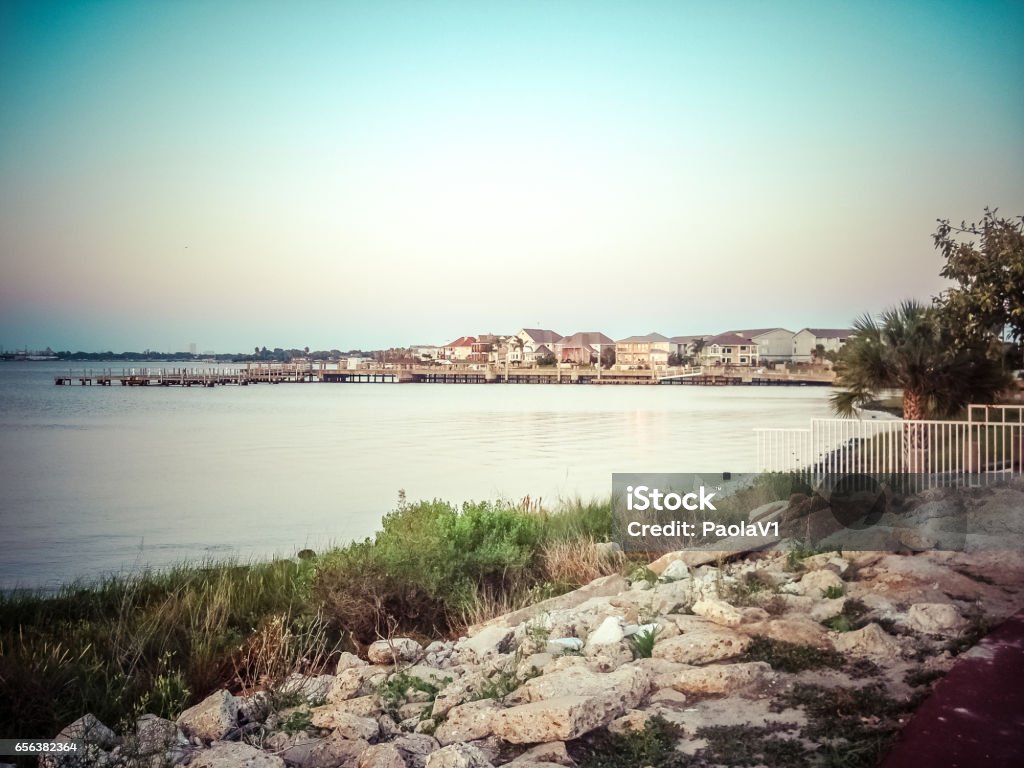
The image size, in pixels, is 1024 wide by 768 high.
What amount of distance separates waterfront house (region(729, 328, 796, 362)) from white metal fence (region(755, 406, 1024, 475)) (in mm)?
13888

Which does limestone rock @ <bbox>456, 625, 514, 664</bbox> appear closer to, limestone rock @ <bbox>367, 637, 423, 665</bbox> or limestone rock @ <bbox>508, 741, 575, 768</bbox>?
limestone rock @ <bbox>367, 637, 423, 665</bbox>

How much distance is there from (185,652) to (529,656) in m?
2.28

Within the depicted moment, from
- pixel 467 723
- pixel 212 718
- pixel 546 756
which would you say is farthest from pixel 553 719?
pixel 212 718

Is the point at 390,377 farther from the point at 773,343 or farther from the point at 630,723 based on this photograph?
the point at 630,723

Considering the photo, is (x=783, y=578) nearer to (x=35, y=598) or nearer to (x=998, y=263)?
(x=998, y=263)

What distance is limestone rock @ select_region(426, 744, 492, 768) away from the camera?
318 centimetres

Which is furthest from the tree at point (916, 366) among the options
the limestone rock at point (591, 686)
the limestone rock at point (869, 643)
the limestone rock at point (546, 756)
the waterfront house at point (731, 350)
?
the waterfront house at point (731, 350)

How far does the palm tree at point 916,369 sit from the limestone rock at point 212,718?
9071 millimetres

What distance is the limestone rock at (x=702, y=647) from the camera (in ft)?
13.8

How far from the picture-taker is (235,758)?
3342 millimetres

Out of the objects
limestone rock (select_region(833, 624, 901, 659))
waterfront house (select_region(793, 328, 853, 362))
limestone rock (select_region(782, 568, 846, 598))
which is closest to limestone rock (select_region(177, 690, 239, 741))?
limestone rock (select_region(833, 624, 901, 659))

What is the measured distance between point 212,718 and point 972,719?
9.99 feet

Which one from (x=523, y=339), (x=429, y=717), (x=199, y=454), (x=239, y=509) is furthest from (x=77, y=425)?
(x=429, y=717)

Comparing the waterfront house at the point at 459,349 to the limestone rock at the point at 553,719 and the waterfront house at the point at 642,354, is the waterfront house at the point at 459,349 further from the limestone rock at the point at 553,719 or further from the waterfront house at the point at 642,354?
the limestone rock at the point at 553,719
